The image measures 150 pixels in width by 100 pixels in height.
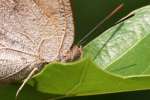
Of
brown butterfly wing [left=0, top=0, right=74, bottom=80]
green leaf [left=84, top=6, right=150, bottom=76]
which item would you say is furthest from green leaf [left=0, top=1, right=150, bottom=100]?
brown butterfly wing [left=0, top=0, right=74, bottom=80]

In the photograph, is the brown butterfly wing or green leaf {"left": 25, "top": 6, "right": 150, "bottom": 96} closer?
green leaf {"left": 25, "top": 6, "right": 150, "bottom": 96}

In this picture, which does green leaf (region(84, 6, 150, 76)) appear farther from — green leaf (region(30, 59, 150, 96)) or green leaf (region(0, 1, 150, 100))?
green leaf (region(30, 59, 150, 96))

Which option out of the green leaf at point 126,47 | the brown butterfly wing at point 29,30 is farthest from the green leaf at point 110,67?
the brown butterfly wing at point 29,30

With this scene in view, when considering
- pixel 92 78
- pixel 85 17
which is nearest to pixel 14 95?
pixel 92 78

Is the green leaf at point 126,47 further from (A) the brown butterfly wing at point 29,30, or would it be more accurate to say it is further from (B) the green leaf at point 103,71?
(A) the brown butterfly wing at point 29,30

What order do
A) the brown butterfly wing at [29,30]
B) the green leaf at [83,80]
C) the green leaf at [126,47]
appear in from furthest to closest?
the brown butterfly wing at [29,30]
the green leaf at [126,47]
the green leaf at [83,80]

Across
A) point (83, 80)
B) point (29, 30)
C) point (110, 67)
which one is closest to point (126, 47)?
point (110, 67)

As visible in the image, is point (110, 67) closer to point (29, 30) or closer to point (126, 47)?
point (126, 47)

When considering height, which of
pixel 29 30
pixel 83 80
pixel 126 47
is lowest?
pixel 126 47
